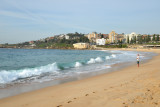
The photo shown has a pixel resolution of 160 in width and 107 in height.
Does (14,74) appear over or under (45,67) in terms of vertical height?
over

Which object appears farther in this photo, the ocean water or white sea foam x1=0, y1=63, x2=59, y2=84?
the ocean water

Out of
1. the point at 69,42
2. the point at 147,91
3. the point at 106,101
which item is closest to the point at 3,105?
the point at 106,101

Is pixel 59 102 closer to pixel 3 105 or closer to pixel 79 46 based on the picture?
pixel 3 105

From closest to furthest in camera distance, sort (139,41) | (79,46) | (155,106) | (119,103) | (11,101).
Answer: (155,106) < (119,103) < (11,101) < (139,41) < (79,46)

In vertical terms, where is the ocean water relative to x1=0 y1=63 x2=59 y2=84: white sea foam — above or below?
below

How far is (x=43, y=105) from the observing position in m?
5.02

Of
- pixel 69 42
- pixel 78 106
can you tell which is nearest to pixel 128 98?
pixel 78 106

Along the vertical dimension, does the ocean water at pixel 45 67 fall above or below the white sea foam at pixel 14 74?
below

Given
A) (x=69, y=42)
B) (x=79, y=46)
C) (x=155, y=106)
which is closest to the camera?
(x=155, y=106)

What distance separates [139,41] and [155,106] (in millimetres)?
141877

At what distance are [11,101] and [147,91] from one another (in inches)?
198

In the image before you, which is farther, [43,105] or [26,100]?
[26,100]

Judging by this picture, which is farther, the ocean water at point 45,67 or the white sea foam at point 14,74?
the ocean water at point 45,67

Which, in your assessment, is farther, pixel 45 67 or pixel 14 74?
pixel 45 67
